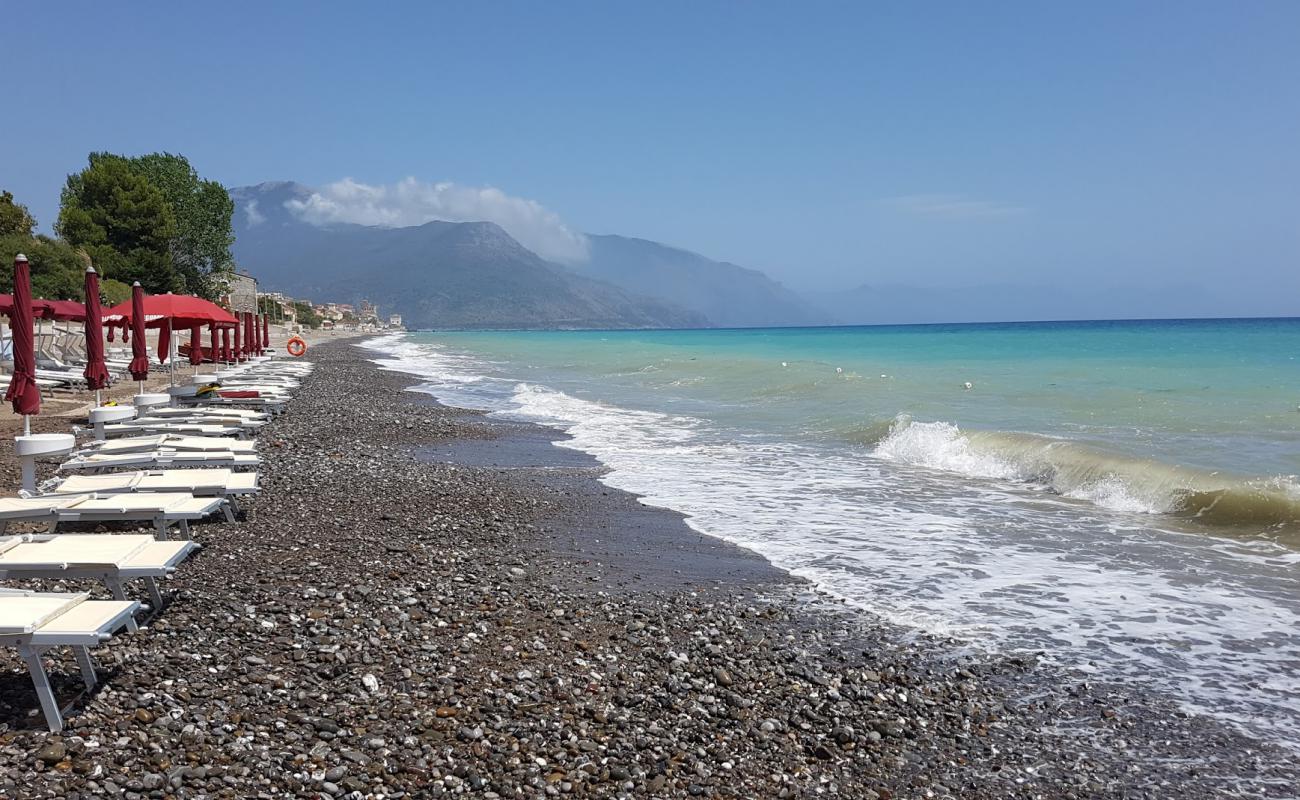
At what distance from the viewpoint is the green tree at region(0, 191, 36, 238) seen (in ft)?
154

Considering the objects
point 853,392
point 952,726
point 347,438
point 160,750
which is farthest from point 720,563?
point 853,392

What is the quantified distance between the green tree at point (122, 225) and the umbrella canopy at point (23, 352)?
50065 mm

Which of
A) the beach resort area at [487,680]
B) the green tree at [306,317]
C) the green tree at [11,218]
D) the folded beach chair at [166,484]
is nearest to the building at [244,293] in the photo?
the green tree at [11,218]

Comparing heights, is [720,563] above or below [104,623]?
below

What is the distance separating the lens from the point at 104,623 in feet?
13.8

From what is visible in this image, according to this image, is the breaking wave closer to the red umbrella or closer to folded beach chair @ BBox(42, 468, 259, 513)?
folded beach chair @ BBox(42, 468, 259, 513)

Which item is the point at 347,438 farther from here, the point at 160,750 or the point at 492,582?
the point at 160,750

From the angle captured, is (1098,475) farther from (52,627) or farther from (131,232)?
(131,232)

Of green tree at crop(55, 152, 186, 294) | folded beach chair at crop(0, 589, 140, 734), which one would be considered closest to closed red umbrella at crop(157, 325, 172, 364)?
folded beach chair at crop(0, 589, 140, 734)

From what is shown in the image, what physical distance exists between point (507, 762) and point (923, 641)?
117 inches

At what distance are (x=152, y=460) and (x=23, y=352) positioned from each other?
61.5 inches

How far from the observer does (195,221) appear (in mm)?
61969

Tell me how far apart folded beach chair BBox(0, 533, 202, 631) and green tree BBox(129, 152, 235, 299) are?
200 ft

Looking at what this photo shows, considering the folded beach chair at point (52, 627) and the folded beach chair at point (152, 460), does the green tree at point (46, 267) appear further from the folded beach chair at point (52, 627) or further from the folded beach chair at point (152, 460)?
the folded beach chair at point (52, 627)
